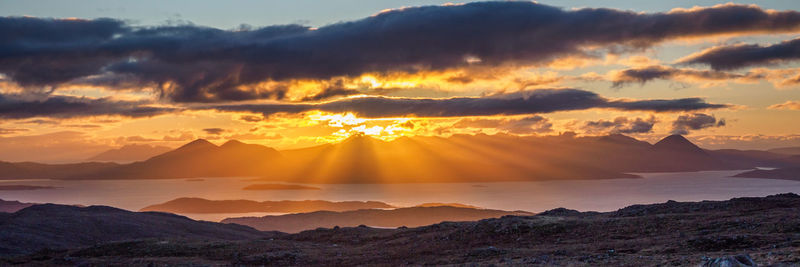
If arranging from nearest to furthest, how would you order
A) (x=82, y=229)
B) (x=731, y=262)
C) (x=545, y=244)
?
(x=731, y=262), (x=545, y=244), (x=82, y=229)

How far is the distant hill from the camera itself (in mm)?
66938

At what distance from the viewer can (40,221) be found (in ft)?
251

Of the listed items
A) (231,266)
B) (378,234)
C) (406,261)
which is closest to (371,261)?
(406,261)

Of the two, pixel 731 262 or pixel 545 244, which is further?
pixel 545 244

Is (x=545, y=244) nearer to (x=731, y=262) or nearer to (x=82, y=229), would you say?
(x=731, y=262)

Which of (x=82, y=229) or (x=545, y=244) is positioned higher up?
(x=82, y=229)

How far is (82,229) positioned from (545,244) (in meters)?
62.4

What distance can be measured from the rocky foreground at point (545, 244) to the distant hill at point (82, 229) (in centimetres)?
1292

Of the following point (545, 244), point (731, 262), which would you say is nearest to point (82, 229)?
point (545, 244)

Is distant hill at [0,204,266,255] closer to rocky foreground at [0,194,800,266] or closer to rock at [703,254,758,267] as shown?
rocky foreground at [0,194,800,266]

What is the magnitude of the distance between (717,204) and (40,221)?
260 ft

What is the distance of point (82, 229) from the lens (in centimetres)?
7681

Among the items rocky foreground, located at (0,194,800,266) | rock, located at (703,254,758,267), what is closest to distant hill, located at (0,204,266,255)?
rocky foreground, located at (0,194,800,266)

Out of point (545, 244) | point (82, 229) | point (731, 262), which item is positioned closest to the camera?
point (731, 262)
